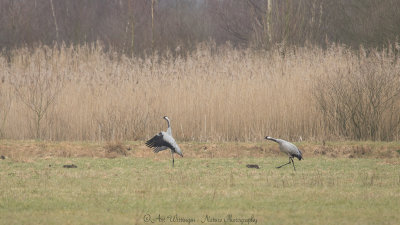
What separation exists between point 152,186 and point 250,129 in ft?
21.4

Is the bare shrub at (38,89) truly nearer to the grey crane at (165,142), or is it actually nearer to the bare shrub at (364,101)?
the grey crane at (165,142)

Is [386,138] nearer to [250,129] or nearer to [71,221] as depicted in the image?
[250,129]

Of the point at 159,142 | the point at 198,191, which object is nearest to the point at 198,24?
the point at 159,142

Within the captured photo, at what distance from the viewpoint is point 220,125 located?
14906 millimetres

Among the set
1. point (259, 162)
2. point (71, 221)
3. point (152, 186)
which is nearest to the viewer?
point (71, 221)

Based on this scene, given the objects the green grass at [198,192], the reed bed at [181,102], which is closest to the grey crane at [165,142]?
the green grass at [198,192]

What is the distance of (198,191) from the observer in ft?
26.1

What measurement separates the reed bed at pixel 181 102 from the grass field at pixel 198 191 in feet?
8.52

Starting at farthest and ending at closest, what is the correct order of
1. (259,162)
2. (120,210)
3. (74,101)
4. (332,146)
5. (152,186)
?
(74,101)
(332,146)
(259,162)
(152,186)
(120,210)

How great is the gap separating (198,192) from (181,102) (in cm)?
747

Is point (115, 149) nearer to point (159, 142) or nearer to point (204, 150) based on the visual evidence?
point (204, 150)

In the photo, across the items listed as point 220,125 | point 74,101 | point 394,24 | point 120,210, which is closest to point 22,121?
point 74,101

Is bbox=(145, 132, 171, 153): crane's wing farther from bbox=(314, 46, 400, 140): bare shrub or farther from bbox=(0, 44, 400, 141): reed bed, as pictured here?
bbox=(314, 46, 400, 140): bare shrub

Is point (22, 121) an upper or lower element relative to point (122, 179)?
upper
